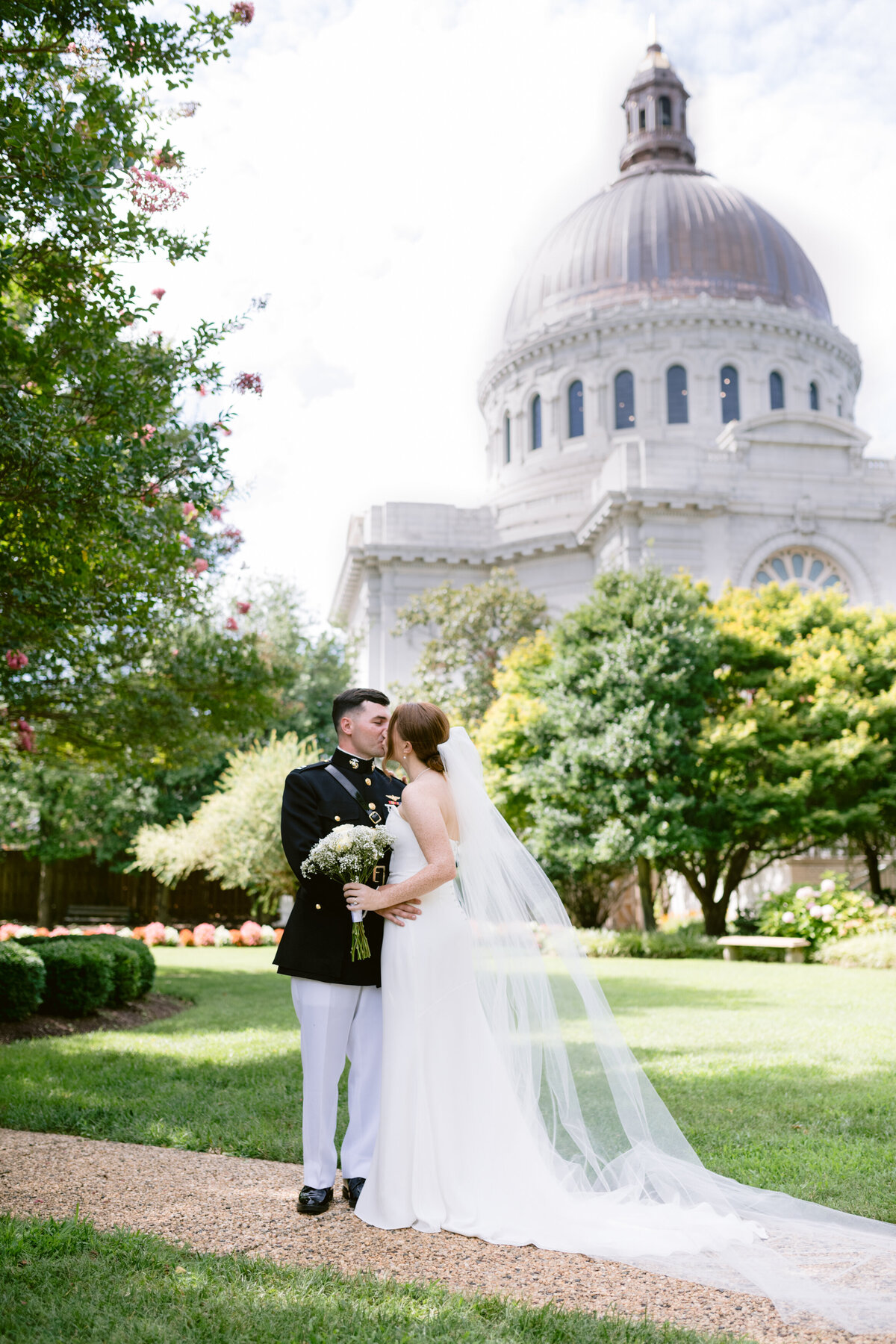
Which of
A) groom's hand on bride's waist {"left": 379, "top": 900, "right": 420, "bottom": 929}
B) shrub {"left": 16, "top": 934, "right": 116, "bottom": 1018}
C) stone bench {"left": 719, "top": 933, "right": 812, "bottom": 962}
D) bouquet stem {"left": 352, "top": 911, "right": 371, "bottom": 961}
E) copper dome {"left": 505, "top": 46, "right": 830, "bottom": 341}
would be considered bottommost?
stone bench {"left": 719, "top": 933, "right": 812, "bottom": 962}

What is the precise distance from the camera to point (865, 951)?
1727 cm

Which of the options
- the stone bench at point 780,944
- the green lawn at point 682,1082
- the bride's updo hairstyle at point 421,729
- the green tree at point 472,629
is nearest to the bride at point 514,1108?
the bride's updo hairstyle at point 421,729

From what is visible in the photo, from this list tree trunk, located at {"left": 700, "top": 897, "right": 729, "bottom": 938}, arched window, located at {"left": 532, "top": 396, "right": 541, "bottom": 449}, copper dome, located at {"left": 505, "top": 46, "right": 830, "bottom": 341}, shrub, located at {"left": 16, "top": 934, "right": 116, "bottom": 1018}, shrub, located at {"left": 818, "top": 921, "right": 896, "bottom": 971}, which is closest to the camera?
shrub, located at {"left": 16, "top": 934, "right": 116, "bottom": 1018}

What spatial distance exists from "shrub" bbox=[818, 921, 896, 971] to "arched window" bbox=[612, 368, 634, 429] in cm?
3322

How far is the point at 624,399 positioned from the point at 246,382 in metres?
41.6

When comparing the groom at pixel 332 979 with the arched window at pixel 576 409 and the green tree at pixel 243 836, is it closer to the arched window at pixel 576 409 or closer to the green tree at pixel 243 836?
the green tree at pixel 243 836

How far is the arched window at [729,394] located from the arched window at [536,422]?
339 inches

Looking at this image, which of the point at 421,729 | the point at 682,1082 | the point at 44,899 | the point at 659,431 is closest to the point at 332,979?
the point at 421,729

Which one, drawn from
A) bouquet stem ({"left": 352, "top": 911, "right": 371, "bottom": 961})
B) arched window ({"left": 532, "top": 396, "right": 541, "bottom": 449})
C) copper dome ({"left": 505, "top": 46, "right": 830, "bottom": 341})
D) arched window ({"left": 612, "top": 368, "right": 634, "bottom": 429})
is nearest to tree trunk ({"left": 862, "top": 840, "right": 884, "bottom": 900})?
bouquet stem ({"left": 352, "top": 911, "right": 371, "bottom": 961})

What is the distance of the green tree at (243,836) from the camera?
82.2ft

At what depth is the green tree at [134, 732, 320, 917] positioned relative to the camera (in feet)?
82.2

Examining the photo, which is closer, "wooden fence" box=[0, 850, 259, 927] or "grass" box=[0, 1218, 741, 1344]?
"grass" box=[0, 1218, 741, 1344]

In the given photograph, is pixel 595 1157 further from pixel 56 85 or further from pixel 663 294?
pixel 663 294

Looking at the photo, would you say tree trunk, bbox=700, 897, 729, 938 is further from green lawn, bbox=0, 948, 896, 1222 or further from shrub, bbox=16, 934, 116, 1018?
shrub, bbox=16, 934, 116, 1018
